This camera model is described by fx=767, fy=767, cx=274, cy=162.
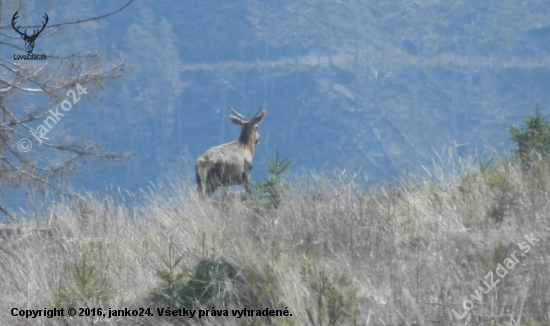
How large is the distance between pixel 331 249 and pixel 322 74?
50.4 metres

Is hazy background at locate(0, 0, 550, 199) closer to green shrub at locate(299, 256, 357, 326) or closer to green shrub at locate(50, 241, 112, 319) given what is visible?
green shrub at locate(50, 241, 112, 319)

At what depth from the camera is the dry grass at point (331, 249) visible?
5.61 meters

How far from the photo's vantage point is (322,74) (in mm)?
56625

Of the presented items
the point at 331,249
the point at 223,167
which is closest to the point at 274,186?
the point at 331,249

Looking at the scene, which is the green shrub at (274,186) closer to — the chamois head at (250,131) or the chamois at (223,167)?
the chamois at (223,167)

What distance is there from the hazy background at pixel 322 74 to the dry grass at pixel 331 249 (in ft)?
99.4

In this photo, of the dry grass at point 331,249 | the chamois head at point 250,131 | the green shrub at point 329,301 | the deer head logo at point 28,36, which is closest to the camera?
the green shrub at point 329,301

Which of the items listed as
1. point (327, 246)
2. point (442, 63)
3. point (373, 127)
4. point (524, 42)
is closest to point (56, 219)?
point (327, 246)

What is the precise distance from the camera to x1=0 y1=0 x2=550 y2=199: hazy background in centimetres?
4706

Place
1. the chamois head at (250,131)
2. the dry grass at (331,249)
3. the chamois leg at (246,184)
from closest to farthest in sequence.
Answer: the dry grass at (331,249), the chamois leg at (246,184), the chamois head at (250,131)

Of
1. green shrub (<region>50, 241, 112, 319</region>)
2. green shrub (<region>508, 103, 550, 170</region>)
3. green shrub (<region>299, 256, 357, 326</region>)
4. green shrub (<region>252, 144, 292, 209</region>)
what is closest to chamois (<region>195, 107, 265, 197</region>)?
green shrub (<region>252, 144, 292, 209</region>)

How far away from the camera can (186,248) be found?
23.0ft

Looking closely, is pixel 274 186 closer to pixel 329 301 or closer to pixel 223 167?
pixel 329 301

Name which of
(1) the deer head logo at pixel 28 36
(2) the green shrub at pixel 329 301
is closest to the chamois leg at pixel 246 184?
(1) the deer head logo at pixel 28 36
